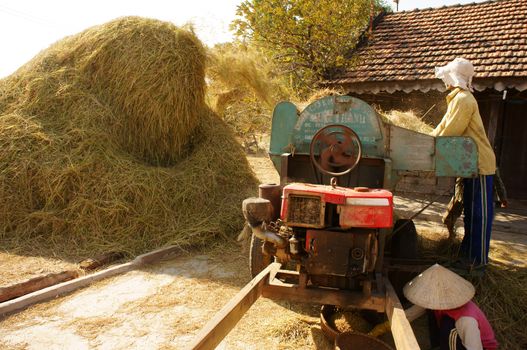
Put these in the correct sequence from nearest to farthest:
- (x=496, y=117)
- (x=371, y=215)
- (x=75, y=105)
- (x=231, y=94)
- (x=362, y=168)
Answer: (x=371, y=215)
(x=362, y=168)
(x=75, y=105)
(x=231, y=94)
(x=496, y=117)

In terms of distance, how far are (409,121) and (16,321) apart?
5393 millimetres

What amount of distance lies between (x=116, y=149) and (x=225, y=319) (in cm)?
425

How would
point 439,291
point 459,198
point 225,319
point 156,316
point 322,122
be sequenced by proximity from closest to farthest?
point 225,319 → point 439,291 → point 156,316 → point 322,122 → point 459,198

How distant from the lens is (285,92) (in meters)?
7.94

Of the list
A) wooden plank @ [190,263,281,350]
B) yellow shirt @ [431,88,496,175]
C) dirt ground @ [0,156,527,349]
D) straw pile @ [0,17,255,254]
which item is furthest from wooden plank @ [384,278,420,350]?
straw pile @ [0,17,255,254]

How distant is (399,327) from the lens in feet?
7.08

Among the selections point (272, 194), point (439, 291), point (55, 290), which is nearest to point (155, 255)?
point (55, 290)

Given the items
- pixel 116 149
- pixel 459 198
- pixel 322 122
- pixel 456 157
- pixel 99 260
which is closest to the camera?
pixel 456 157

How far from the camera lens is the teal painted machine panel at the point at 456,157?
135 inches

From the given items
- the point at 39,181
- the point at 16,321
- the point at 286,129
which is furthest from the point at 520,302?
the point at 39,181

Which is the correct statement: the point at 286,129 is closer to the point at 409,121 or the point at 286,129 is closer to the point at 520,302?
the point at 520,302

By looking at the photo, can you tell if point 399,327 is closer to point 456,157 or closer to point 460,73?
point 456,157

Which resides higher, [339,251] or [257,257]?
[339,251]

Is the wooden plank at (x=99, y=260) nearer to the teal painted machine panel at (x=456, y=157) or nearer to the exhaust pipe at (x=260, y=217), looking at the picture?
the exhaust pipe at (x=260, y=217)
